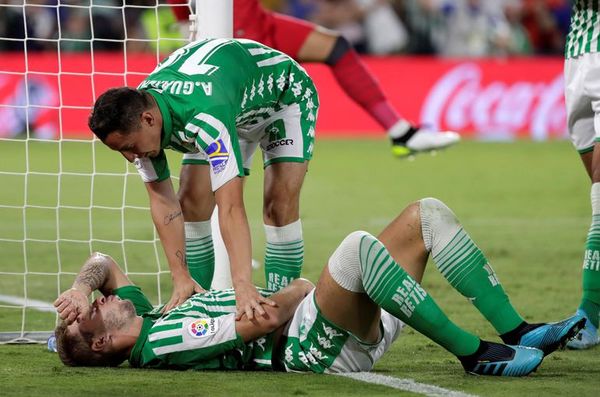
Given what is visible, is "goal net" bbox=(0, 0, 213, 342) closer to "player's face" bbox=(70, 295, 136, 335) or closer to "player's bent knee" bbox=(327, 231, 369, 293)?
"player's face" bbox=(70, 295, 136, 335)

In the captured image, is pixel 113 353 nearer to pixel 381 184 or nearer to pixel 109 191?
pixel 109 191

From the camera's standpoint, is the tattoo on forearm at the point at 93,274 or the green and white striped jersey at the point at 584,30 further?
the green and white striped jersey at the point at 584,30

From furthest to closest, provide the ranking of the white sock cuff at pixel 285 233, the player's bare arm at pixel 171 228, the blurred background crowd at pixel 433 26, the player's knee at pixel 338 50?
the blurred background crowd at pixel 433 26 → the player's knee at pixel 338 50 → the white sock cuff at pixel 285 233 → the player's bare arm at pixel 171 228

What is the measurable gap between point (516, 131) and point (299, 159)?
13499 mm

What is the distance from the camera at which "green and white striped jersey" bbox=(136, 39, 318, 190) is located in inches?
192

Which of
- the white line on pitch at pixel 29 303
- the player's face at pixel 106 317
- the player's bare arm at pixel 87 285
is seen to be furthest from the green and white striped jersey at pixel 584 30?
the white line on pitch at pixel 29 303

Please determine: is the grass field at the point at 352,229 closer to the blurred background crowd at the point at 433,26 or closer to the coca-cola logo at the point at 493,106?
the coca-cola logo at the point at 493,106

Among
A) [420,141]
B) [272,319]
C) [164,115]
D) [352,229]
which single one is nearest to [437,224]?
[272,319]

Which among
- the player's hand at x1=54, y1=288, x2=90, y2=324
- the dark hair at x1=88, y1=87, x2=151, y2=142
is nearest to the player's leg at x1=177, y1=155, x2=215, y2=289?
the dark hair at x1=88, y1=87, x2=151, y2=142

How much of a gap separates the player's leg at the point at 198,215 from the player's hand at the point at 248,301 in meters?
1.53

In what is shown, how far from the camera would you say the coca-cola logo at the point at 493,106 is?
1850 cm

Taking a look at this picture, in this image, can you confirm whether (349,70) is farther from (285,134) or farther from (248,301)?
(248,301)

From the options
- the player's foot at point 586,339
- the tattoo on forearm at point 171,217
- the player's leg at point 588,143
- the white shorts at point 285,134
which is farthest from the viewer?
the white shorts at point 285,134

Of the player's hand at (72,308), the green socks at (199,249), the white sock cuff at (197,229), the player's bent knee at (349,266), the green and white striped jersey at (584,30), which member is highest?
the green and white striped jersey at (584,30)
